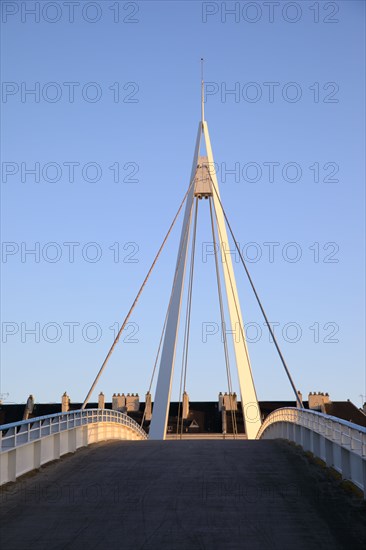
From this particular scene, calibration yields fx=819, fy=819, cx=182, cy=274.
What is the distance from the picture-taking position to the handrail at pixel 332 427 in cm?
1584

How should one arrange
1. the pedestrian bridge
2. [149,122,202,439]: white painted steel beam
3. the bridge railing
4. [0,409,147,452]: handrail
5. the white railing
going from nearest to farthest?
the bridge railing < the pedestrian bridge < the white railing < [0,409,147,452]: handrail < [149,122,202,439]: white painted steel beam

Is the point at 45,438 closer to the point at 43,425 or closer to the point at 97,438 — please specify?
the point at 43,425

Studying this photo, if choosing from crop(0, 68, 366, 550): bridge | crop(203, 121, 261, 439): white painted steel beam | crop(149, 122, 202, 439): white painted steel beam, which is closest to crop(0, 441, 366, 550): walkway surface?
crop(0, 68, 366, 550): bridge

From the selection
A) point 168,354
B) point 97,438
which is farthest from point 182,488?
point 168,354

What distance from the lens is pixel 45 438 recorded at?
71.1ft

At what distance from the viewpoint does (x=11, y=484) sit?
17.7 metres

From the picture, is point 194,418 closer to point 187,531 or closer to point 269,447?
point 269,447

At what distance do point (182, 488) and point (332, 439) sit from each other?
4.04 m

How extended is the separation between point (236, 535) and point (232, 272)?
30797 mm

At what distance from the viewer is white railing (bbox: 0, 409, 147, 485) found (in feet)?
59.2

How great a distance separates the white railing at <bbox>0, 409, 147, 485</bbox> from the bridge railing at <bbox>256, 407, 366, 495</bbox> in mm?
7043

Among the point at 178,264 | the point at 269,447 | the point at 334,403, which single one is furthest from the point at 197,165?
the point at 334,403

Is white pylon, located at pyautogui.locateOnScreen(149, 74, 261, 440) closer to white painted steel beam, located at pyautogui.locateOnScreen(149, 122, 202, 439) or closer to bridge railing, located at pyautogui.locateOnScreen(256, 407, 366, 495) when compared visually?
white painted steel beam, located at pyautogui.locateOnScreen(149, 122, 202, 439)

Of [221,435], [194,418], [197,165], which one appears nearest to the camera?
[197,165]
